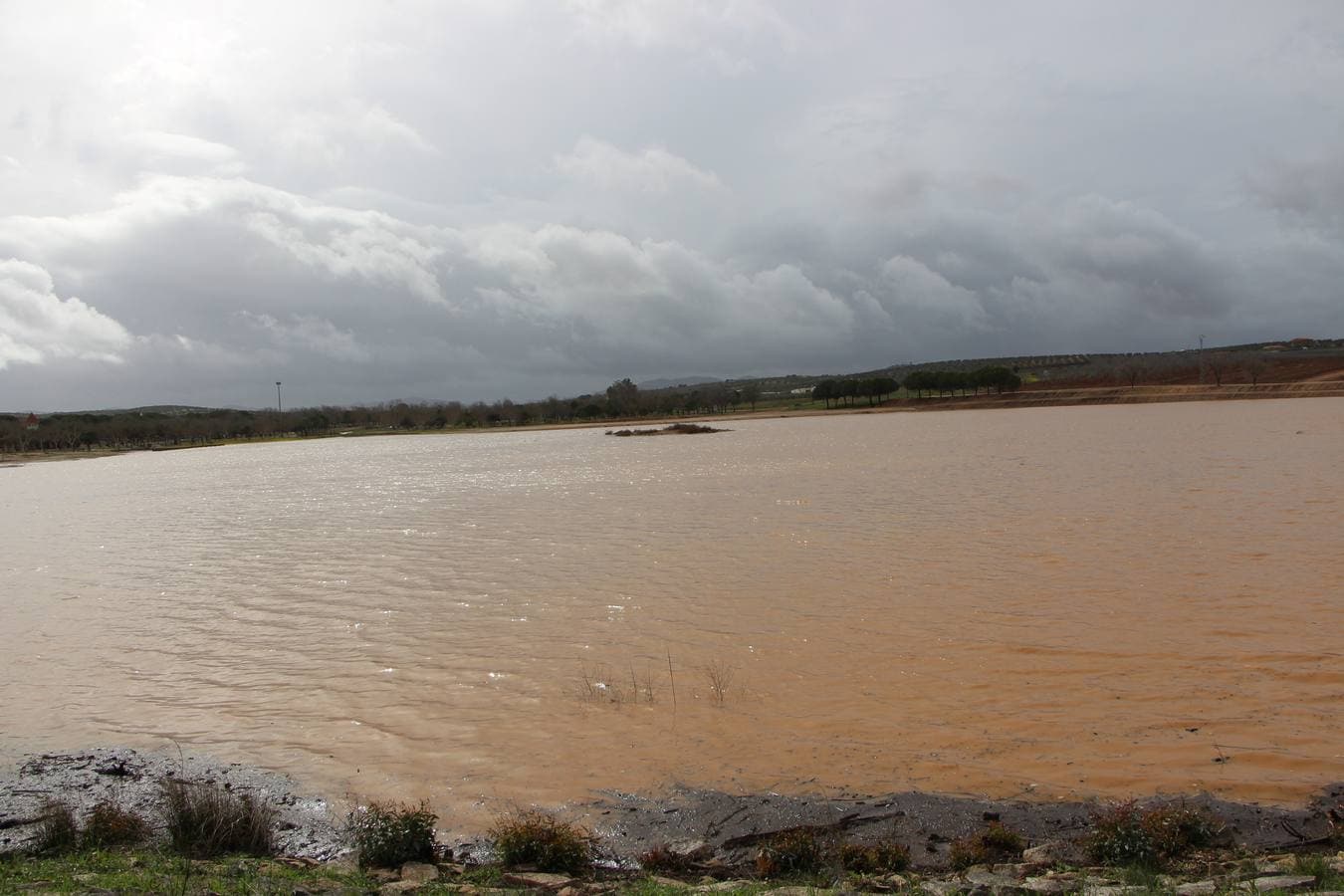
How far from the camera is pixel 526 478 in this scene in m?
Answer: 43.3

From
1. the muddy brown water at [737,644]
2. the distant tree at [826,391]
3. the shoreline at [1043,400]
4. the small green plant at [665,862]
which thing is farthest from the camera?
the distant tree at [826,391]

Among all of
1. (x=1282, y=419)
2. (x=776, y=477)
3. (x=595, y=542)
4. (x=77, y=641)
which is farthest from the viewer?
(x=1282, y=419)

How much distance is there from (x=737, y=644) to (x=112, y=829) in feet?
23.7

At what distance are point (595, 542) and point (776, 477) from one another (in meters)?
15.7

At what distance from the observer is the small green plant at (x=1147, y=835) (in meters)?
5.56

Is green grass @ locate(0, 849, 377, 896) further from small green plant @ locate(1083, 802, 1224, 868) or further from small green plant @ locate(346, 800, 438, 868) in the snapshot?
small green plant @ locate(1083, 802, 1224, 868)

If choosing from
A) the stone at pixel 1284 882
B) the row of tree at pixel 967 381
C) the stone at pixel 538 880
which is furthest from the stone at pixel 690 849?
the row of tree at pixel 967 381

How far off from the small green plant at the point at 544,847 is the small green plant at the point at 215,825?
1.86m

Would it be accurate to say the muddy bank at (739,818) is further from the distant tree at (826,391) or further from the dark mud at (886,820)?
the distant tree at (826,391)

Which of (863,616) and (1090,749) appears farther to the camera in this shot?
(863,616)

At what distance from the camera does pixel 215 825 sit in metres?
6.59

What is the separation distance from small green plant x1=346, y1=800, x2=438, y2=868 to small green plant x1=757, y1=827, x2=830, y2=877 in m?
2.38

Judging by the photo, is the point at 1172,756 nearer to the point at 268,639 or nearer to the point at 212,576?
the point at 268,639

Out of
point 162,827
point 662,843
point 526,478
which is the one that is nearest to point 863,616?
point 662,843
